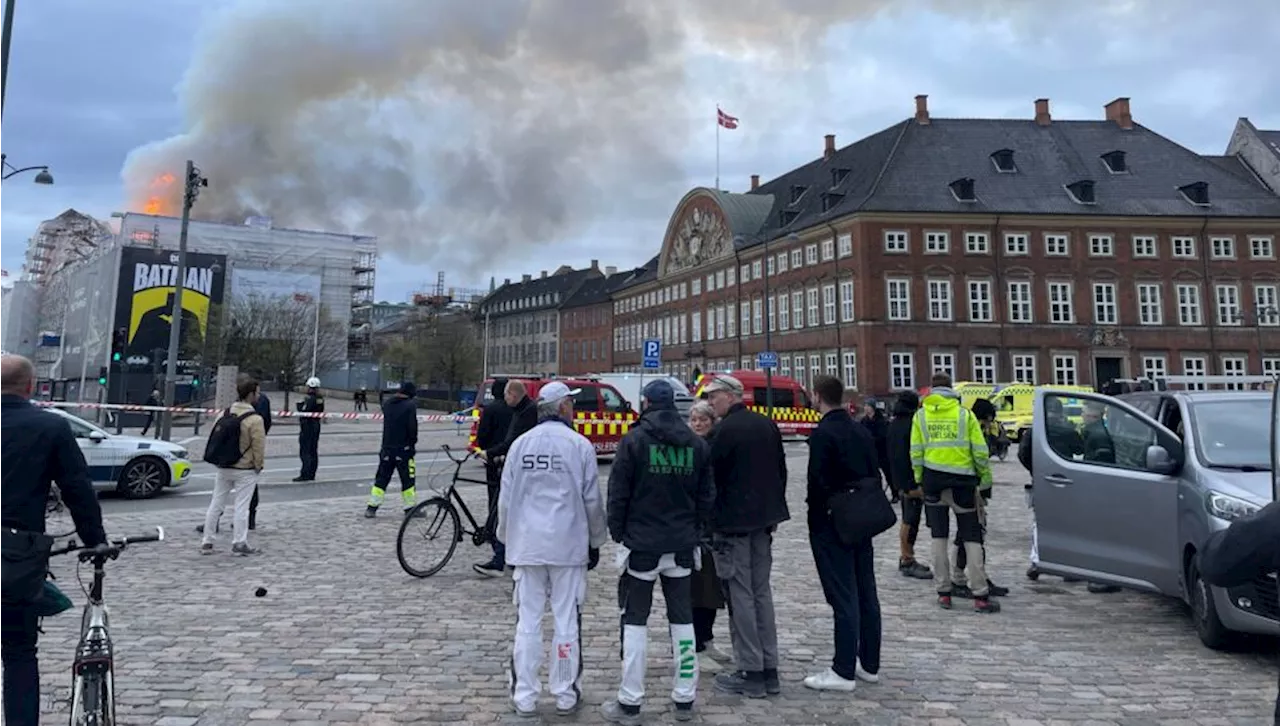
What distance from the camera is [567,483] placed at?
4.54 m

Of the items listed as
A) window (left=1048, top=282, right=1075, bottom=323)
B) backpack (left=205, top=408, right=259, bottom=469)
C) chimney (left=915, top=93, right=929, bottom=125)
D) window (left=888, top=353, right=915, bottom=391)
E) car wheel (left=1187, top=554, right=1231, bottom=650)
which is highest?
chimney (left=915, top=93, right=929, bottom=125)

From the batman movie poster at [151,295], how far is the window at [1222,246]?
72578 millimetres

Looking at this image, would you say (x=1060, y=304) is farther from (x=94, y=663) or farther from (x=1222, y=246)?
(x=94, y=663)

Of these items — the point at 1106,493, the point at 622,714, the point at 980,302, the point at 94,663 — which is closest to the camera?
the point at 94,663

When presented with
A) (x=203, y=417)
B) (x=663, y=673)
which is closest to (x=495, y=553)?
(x=663, y=673)

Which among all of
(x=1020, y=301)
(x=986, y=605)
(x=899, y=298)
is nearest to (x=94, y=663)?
(x=986, y=605)

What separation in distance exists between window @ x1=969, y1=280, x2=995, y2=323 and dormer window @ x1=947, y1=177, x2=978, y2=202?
18.3ft

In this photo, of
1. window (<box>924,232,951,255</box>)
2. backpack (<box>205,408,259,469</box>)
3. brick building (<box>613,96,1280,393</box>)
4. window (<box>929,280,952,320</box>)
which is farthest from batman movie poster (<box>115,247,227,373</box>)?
backpack (<box>205,408,259,469</box>)

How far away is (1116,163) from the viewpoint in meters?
53.4

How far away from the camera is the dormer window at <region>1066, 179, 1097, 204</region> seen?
167ft

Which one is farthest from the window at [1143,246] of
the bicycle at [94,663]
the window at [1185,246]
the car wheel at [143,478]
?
the bicycle at [94,663]

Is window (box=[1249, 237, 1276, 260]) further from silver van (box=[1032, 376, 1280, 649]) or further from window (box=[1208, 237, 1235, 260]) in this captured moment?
silver van (box=[1032, 376, 1280, 649])

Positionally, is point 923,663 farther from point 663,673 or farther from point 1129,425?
point 1129,425

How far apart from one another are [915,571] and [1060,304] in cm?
4908
